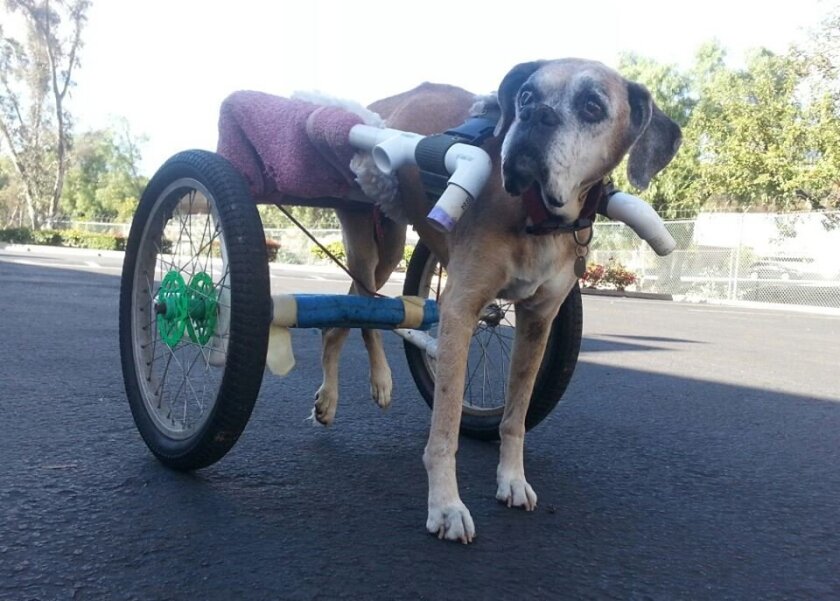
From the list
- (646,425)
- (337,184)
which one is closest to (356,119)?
(337,184)

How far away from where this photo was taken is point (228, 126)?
257cm

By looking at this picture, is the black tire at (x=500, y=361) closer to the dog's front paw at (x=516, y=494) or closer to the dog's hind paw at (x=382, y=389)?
the dog's hind paw at (x=382, y=389)

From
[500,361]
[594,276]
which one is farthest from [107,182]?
[500,361]

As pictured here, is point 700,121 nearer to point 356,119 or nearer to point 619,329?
point 619,329

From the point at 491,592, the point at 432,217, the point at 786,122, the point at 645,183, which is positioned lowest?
the point at 491,592

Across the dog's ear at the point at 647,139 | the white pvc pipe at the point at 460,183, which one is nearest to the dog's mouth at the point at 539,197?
the white pvc pipe at the point at 460,183

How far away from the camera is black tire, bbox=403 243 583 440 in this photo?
2.74 metres

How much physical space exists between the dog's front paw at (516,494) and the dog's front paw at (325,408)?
0.94m

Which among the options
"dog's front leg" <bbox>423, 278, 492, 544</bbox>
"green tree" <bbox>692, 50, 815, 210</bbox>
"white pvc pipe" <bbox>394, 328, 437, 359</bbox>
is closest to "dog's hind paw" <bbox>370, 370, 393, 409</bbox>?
"white pvc pipe" <bbox>394, 328, 437, 359</bbox>

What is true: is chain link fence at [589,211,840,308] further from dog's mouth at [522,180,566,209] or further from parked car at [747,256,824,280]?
dog's mouth at [522,180,566,209]

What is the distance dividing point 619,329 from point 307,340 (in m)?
4.41

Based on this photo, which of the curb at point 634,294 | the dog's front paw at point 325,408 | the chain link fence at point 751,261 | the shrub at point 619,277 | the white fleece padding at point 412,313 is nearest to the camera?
the white fleece padding at point 412,313

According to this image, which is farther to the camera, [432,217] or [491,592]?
[432,217]

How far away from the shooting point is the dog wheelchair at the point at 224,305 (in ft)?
6.62
